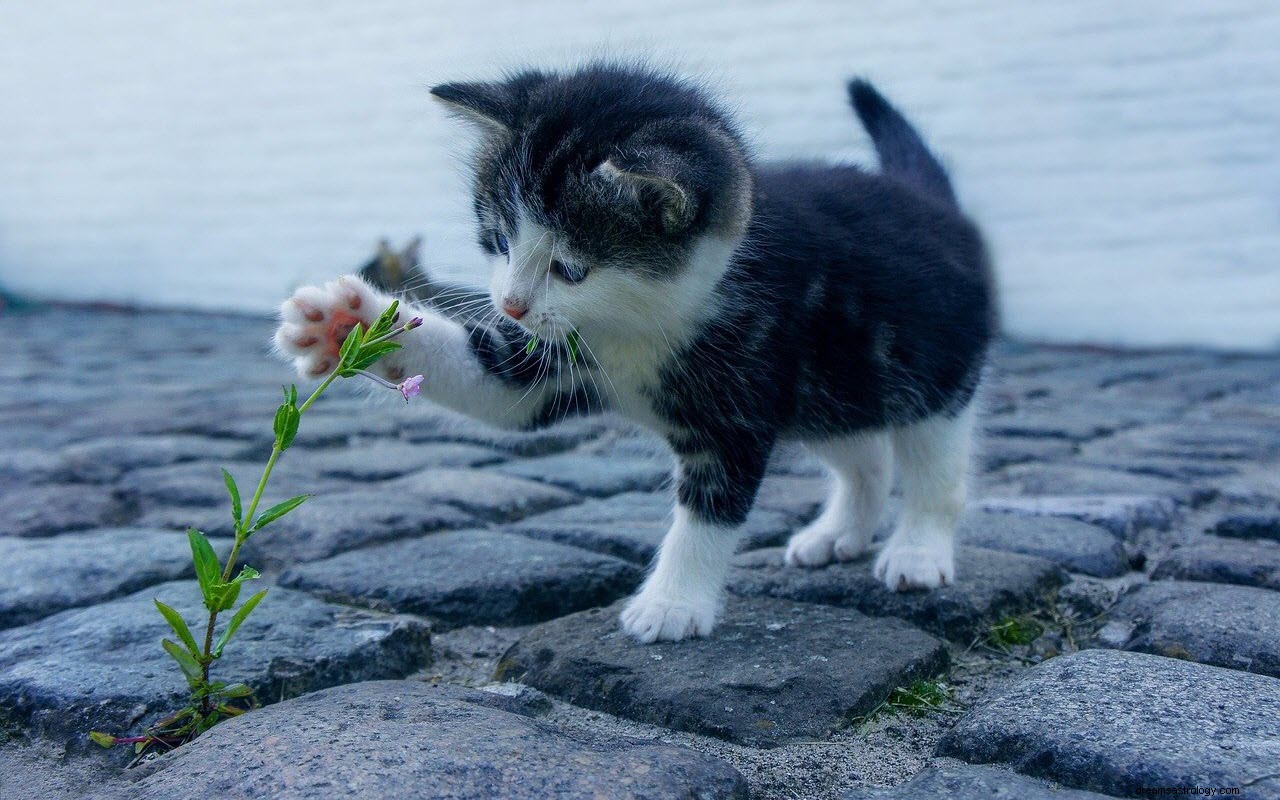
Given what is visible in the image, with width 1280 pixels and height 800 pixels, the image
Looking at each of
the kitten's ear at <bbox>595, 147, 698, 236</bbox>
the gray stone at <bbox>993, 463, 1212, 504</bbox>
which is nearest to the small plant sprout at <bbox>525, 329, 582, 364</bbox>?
the kitten's ear at <bbox>595, 147, 698, 236</bbox>

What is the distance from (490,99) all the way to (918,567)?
44.2 inches

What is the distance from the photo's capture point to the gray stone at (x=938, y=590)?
6.23 feet

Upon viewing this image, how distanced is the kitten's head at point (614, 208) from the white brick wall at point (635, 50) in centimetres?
203

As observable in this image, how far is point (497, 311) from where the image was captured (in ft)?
6.09

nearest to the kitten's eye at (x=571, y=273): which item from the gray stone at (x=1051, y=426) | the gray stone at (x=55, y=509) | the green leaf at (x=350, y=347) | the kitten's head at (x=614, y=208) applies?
the kitten's head at (x=614, y=208)

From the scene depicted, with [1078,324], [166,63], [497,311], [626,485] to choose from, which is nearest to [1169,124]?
[1078,324]

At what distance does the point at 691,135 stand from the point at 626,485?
1.52m

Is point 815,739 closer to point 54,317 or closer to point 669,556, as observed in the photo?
point 669,556

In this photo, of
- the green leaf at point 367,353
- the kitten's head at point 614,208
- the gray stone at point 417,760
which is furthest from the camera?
the kitten's head at point 614,208

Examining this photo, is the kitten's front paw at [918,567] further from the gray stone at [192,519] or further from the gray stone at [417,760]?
the gray stone at [192,519]

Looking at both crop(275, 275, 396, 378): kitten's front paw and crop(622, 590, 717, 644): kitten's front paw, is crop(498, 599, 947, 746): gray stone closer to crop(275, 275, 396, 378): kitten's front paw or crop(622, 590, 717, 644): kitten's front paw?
crop(622, 590, 717, 644): kitten's front paw

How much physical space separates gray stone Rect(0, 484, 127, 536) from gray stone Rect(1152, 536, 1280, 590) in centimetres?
223

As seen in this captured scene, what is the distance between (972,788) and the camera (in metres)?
1.24

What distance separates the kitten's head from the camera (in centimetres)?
172
